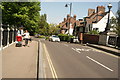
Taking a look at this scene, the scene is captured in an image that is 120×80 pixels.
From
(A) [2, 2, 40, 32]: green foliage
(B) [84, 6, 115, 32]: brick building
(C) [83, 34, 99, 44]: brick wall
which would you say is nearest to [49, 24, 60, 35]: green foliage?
(B) [84, 6, 115, 32]: brick building

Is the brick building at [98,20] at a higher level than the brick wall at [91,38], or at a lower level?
higher

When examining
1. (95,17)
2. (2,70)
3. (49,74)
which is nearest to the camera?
(2,70)

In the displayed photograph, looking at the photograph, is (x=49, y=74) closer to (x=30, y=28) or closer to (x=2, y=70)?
(x=2, y=70)

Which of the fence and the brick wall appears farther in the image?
the brick wall

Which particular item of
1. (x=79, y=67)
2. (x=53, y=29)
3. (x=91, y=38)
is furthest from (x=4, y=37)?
(x=53, y=29)

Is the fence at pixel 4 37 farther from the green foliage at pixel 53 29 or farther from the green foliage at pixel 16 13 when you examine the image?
the green foliage at pixel 53 29

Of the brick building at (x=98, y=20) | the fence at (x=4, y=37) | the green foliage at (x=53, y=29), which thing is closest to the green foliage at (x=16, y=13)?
the fence at (x=4, y=37)

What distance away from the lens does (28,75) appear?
8141mm

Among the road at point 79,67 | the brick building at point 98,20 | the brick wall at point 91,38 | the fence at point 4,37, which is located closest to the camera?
the road at point 79,67

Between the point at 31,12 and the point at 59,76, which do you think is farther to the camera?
the point at 31,12

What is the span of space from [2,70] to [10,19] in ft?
70.5

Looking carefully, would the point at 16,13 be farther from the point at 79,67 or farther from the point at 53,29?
the point at 53,29

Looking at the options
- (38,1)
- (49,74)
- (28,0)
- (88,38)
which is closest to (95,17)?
(88,38)

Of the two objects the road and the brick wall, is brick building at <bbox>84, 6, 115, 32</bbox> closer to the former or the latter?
the brick wall
